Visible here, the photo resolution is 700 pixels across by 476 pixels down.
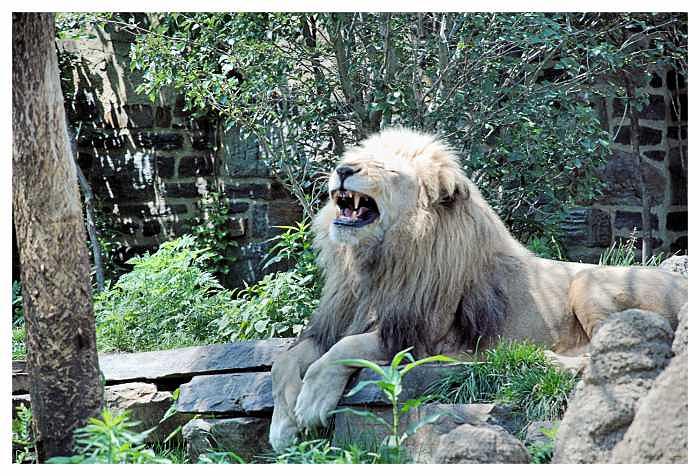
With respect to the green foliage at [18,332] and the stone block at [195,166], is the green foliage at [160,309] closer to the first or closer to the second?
the green foliage at [18,332]

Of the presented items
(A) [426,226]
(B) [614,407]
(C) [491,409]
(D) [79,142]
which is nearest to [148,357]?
(A) [426,226]

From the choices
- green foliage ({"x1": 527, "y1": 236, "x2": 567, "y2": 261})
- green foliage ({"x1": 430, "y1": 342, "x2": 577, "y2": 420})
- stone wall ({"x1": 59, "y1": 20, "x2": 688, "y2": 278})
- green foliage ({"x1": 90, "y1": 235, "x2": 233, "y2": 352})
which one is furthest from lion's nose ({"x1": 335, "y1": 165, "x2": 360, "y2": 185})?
stone wall ({"x1": 59, "y1": 20, "x2": 688, "y2": 278})

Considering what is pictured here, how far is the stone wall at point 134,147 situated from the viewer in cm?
980

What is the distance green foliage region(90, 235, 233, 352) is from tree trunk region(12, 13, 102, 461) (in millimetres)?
2828

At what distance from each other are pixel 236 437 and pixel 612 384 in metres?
2.23

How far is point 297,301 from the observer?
7355 millimetres

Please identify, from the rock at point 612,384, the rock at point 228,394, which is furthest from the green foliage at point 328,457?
the rock at point 228,394

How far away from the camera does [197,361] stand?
20.1ft

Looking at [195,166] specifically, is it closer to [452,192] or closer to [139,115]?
[139,115]

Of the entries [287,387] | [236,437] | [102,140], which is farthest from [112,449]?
[102,140]

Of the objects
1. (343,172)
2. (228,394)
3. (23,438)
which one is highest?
(343,172)

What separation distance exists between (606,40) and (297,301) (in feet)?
10.9

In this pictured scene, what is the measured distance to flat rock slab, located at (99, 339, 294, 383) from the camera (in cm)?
600

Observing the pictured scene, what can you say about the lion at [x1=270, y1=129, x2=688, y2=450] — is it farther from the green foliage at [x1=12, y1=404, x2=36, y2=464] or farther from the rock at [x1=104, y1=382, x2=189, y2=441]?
the green foliage at [x1=12, y1=404, x2=36, y2=464]
